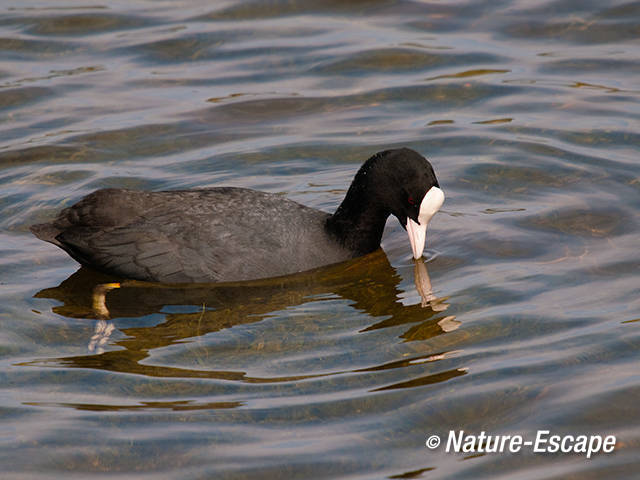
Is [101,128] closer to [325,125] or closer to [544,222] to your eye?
[325,125]

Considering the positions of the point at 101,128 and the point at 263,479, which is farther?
the point at 101,128

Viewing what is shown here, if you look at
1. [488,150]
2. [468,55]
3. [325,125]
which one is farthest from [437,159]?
[468,55]

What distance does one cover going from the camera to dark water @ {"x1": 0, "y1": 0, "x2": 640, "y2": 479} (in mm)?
5074

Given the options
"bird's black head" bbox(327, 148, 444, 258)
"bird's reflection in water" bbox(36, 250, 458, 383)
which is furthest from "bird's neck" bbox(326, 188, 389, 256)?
"bird's reflection in water" bbox(36, 250, 458, 383)

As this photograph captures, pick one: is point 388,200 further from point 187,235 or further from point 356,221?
point 187,235

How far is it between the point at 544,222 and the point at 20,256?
3.85 m

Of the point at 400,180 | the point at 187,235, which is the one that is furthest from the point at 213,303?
the point at 400,180

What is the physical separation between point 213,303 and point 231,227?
51 cm

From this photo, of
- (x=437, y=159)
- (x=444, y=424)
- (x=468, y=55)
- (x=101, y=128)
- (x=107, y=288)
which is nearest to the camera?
(x=444, y=424)

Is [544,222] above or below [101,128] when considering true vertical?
below

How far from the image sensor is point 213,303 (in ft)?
21.9

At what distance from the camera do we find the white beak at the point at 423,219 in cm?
683

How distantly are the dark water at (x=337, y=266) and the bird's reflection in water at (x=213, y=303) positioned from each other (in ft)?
0.07

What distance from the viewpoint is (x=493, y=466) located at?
474 centimetres
